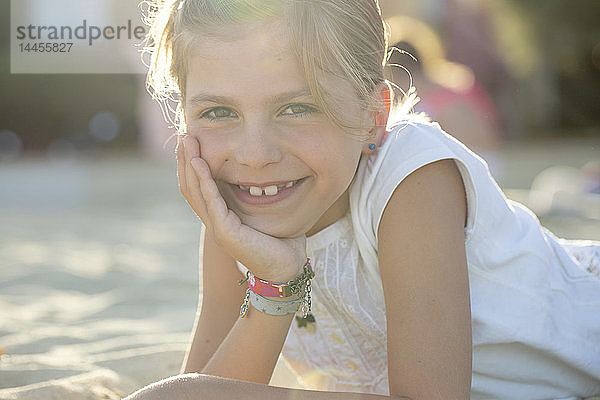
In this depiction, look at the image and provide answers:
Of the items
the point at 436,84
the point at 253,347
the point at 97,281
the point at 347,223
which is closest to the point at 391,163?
the point at 347,223

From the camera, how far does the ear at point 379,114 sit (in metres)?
2.10

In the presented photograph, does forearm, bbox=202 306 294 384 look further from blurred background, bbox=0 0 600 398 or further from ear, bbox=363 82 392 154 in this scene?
blurred background, bbox=0 0 600 398

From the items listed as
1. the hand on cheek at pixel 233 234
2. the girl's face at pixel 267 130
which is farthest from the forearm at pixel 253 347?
the girl's face at pixel 267 130

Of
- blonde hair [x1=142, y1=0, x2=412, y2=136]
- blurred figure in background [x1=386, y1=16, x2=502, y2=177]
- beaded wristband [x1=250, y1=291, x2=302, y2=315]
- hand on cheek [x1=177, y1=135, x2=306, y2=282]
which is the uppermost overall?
blurred figure in background [x1=386, y1=16, x2=502, y2=177]

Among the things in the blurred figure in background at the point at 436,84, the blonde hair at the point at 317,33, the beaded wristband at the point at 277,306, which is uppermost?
the blurred figure in background at the point at 436,84

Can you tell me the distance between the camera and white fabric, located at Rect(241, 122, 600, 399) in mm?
2111

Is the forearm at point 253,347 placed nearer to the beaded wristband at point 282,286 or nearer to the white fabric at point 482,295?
the beaded wristband at point 282,286

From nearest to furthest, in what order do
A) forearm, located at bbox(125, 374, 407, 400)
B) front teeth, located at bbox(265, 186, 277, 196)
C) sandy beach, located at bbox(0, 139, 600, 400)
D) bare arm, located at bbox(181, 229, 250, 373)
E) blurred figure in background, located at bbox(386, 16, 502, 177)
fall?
forearm, located at bbox(125, 374, 407, 400) < front teeth, located at bbox(265, 186, 277, 196) < bare arm, located at bbox(181, 229, 250, 373) < sandy beach, located at bbox(0, 139, 600, 400) < blurred figure in background, located at bbox(386, 16, 502, 177)

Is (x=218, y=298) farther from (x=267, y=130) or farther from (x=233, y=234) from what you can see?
(x=267, y=130)

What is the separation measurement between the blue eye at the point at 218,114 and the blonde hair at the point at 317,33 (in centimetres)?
14

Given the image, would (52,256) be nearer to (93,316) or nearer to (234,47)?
(93,316)

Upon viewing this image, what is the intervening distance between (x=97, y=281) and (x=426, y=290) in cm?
351

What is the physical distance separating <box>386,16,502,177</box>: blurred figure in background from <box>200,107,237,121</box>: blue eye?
435cm

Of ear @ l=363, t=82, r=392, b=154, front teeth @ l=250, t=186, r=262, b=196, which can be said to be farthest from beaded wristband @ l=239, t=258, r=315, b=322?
ear @ l=363, t=82, r=392, b=154
